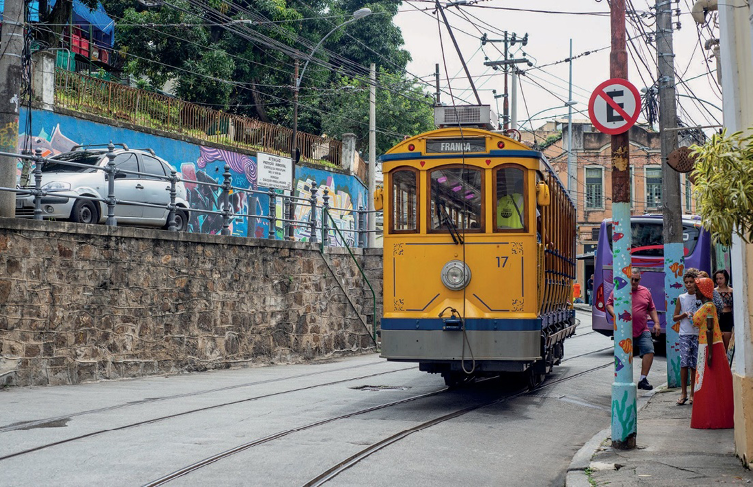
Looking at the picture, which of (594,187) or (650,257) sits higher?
(594,187)

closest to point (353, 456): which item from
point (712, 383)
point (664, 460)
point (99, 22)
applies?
point (664, 460)

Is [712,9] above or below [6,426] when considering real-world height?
above

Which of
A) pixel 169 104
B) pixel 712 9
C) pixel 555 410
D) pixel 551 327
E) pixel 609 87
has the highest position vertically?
pixel 169 104

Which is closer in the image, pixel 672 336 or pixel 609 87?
pixel 609 87

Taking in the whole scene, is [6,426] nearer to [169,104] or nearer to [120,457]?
[120,457]

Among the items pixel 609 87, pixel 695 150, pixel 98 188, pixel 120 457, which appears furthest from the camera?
pixel 98 188

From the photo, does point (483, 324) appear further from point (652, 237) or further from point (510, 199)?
point (652, 237)

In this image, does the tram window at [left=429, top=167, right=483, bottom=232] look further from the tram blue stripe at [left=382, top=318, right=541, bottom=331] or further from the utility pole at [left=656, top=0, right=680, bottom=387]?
the utility pole at [left=656, top=0, right=680, bottom=387]

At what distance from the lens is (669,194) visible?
46.2 feet

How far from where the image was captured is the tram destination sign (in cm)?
1165

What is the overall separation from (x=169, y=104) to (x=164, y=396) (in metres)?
15.9

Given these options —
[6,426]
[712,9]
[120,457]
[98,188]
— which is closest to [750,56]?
[712,9]

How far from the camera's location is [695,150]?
647 centimetres

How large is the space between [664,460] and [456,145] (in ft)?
17.0
